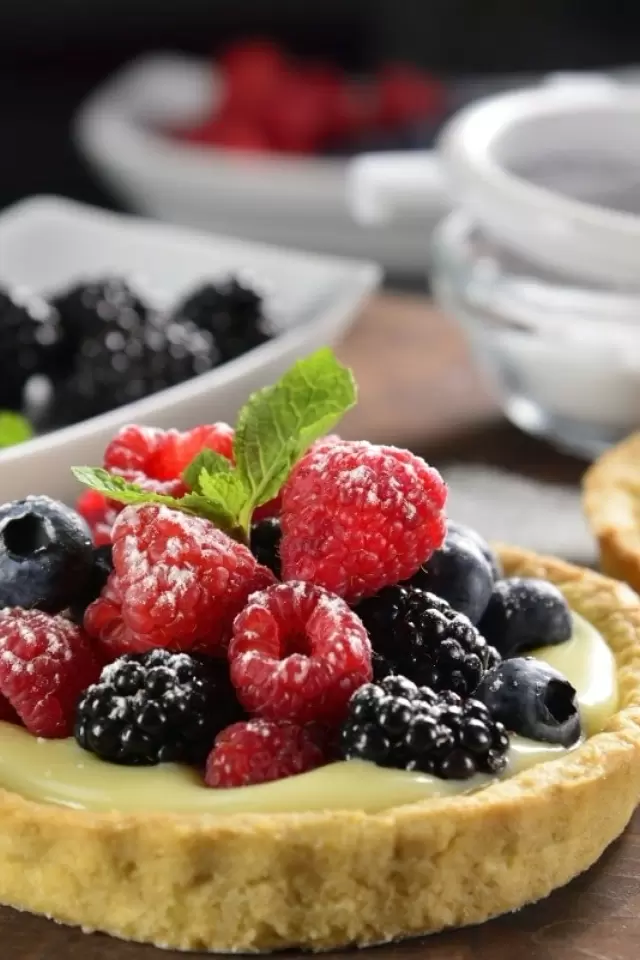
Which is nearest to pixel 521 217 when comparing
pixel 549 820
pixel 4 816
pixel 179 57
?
pixel 549 820

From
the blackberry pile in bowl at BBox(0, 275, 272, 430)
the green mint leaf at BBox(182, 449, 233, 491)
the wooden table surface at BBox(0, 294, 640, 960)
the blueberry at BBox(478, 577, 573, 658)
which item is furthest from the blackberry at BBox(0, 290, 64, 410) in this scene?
the blueberry at BBox(478, 577, 573, 658)

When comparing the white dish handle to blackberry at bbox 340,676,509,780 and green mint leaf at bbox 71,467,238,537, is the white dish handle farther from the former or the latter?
blackberry at bbox 340,676,509,780

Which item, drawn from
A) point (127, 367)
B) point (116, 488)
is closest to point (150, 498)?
point (116, 488)

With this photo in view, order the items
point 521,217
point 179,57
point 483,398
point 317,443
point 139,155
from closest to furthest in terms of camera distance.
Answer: point 317,443 < point 521,217 < point 483,398 < point 139,155 < point 179,57

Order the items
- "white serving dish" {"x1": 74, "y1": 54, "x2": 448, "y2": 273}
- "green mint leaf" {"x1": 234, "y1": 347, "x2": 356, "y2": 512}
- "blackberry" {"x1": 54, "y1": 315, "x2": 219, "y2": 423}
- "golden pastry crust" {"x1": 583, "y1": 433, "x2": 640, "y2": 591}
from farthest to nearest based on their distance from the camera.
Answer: "white serving dish" {"x1": 74, "y1": 54, "x2": 448, "y2": 273} → "blackberry" {"x1": 54, "y1": 315, "x2": 219, "y2": 423} → "golden pastry crust" {"x1": 583, "y1": 433, "x2": 640, "y2": 591} → "green mint leaf" {"x1": 234, "y1": 347, "x2": 356, "y2": 512}

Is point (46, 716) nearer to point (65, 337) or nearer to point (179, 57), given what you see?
point (65, 337)

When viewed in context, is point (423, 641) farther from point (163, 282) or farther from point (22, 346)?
point (163, 282)
